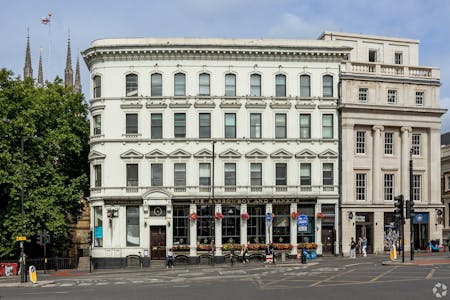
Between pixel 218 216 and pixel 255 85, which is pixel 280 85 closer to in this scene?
pixel 255 85

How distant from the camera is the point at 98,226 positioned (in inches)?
2313

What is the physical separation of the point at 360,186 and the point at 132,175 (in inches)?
831

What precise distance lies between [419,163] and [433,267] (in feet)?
74.1

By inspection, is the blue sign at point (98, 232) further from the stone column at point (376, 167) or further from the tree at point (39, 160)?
the stone column at point (376, 167)

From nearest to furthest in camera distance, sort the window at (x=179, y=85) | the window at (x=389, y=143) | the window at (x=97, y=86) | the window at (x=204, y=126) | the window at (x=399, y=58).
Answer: the window at (x=204, y=126) < the window at (x=179, y=85) < the window at (x=97, y=86) < the window at (x=389, y=143) < the window at (x=399, y=58)

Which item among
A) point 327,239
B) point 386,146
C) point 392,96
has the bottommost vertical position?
point 327,239

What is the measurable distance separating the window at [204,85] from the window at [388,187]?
1873 cm

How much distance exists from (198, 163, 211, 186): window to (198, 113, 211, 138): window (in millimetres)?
2656

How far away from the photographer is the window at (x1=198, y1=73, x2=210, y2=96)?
5959 cm

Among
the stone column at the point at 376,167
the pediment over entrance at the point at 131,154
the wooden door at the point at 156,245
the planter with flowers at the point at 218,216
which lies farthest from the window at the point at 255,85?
the wooden door at the point at 156,245

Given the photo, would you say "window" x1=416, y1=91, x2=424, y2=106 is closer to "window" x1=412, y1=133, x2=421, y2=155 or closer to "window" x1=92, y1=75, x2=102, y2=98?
"window" x1=412, y1=133, x2=421, y2=155

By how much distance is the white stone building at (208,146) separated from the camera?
58.2 metres

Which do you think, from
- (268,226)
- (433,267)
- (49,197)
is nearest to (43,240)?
(49,197)

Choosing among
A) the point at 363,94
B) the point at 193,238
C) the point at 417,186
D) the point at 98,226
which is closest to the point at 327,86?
the point at 363,94
